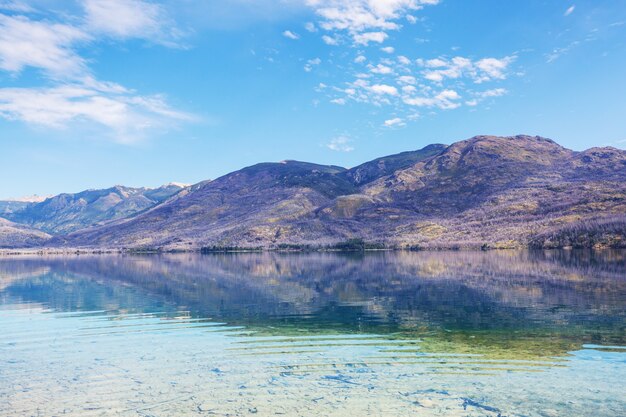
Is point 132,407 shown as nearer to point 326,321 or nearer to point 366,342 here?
point 366,342

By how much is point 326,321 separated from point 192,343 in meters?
11.9

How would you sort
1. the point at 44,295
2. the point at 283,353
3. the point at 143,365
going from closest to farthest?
1. the point at 143,365
2. the point at 283,353
3. the point at 44,295

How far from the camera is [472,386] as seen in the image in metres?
20.1

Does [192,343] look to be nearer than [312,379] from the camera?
No

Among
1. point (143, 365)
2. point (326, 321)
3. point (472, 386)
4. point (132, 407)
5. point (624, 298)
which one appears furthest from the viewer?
point (624, 298)

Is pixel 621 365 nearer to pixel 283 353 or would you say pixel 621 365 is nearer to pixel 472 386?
pixel 472 386

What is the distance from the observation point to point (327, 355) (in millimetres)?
26828

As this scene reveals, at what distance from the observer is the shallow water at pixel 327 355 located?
18688 mm

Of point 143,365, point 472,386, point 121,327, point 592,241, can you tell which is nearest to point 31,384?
point 143,365

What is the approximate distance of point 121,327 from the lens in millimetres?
39344

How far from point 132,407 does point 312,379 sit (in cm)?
794

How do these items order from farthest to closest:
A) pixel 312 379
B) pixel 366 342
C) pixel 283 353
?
pixel 366 342 → pixel 283 353 → pixel 312 379

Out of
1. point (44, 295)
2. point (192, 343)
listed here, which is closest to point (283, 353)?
point (192, 343)

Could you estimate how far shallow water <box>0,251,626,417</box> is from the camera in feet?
61.3
